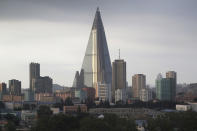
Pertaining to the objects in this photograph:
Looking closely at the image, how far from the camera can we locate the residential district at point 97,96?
45988 millimetres

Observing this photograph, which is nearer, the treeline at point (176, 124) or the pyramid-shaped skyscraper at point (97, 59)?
the treeline at point (176, 124)

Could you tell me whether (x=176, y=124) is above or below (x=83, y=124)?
below

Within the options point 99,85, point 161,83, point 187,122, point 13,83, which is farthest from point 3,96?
point 187,122

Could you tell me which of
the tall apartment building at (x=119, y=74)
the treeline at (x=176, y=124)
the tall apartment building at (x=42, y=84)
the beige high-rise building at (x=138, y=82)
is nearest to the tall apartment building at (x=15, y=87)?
the tall apartment building at (x=42, y=84)

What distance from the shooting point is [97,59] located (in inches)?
4195

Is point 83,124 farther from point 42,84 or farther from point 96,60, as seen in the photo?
point 96,60

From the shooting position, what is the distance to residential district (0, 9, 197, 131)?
151ft

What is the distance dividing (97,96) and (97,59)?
2674 cm

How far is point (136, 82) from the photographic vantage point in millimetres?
99375

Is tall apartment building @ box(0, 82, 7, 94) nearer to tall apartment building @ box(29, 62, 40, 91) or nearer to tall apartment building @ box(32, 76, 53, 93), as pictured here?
tall apartment building @ box(32, 76, 53, 93)

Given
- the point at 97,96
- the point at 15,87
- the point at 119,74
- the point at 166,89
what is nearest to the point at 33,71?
the point at 15,87

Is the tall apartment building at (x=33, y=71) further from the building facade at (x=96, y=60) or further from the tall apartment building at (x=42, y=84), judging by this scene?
the building facade at (x=96, y=60)

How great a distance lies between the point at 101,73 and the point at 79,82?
4.23 meters

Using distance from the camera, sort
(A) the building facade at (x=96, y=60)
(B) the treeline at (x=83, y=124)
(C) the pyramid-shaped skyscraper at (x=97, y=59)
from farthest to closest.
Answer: (C) the pyramid-shaped skyscraper at (x=97, y=59) → (A) the building facade at (x=96, y=60) → (B) the treeline at (x=83, y=124)
